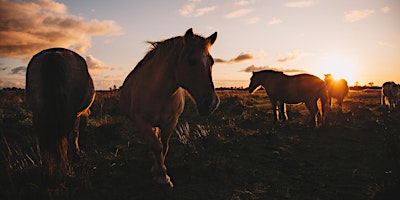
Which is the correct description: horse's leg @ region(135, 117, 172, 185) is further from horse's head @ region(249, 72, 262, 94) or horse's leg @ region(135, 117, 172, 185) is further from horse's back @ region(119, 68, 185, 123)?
horse's head @ region(249, 72, 262, 94)

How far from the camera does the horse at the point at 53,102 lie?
344cm

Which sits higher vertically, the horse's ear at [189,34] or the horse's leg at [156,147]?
the horse's ear at [189,34]

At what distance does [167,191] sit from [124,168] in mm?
1299

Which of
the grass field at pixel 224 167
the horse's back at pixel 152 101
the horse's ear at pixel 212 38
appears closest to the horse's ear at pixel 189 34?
the horse's ear at pixel 212 38

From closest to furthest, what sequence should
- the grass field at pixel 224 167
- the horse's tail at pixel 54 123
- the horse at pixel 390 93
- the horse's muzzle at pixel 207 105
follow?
1. the horse's muzzle at pixel 207 105
2. the horse's tail at pixel 54 123
3. the grass field at pixel 224 167
4. the horse at pixel 390 93

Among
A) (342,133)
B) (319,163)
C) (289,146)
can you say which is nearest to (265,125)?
(342,133)

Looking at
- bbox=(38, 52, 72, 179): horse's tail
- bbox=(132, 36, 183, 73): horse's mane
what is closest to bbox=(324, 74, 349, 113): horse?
bbox=(132, 36, 183, 73): horse's mane

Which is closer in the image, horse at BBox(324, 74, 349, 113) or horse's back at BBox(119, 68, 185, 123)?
horse's back at BBox(119, 68, 185, 123)

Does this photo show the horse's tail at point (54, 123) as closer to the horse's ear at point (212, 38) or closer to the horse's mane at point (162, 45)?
the horse's mane at point (162, 45)

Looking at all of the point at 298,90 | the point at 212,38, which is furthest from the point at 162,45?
the point at 298,90

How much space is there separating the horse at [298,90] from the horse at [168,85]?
24.1 feet

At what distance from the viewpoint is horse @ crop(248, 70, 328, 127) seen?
10.3 meters

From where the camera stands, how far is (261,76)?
41.5 ft

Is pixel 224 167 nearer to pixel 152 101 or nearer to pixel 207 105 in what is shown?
pixel 152 101
